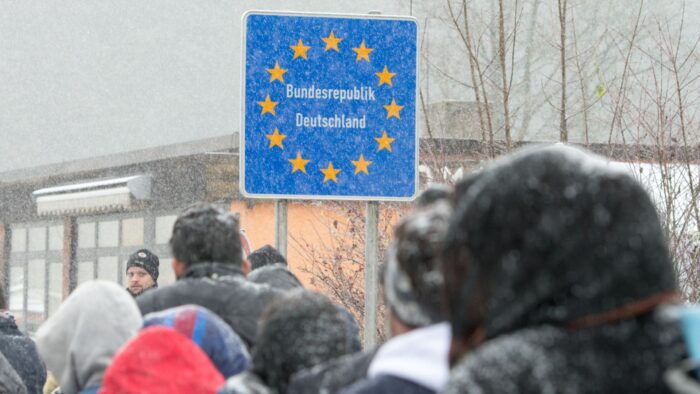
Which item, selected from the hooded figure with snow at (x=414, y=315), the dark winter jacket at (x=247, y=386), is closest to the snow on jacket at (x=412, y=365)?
the hooded figure with snow at (x=414, y=315)

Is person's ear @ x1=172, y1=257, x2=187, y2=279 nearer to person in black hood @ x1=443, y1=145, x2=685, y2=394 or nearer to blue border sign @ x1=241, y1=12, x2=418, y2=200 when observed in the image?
blue border sign @ x1=241, y1=12, x2=418, y2=200

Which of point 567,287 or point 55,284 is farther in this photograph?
point 55,284

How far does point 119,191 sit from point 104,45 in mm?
20829

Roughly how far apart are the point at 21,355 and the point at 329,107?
1864 millimetres

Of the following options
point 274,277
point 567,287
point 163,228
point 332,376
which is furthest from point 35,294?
point 567,287

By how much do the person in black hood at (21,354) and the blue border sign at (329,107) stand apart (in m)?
1.26

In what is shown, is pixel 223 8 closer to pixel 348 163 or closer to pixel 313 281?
pixel 313 281

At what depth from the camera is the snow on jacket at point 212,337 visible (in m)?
3.65

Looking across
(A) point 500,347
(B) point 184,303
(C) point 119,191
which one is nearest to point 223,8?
(C) point 119,191

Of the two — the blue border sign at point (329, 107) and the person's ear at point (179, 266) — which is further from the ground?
the blue border sign at point (329, 107)

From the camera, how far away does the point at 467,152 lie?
34.3ft

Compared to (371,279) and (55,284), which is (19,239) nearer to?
(55,284)

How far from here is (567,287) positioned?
162cm

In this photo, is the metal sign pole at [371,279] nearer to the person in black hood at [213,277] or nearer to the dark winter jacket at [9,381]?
the dark winter jacket at [9,381]
